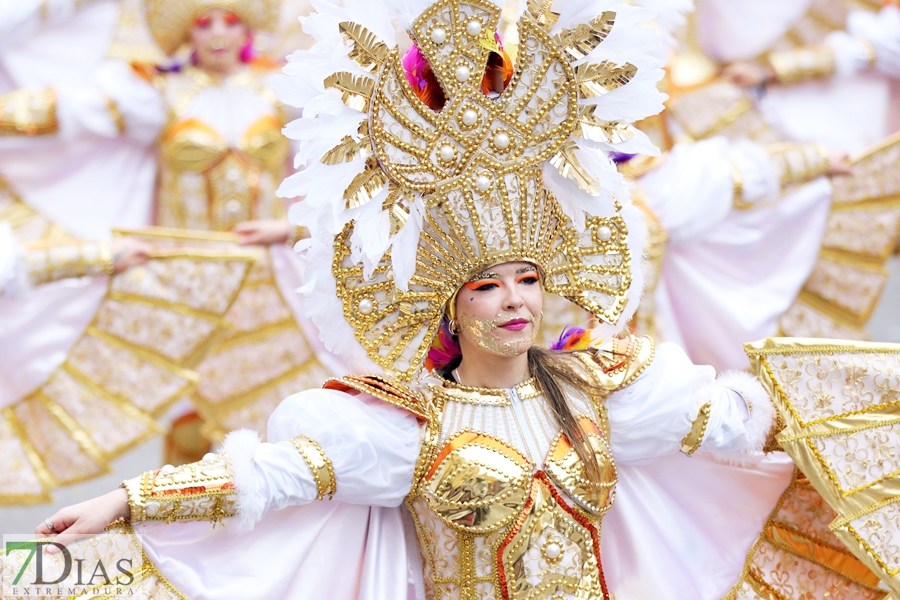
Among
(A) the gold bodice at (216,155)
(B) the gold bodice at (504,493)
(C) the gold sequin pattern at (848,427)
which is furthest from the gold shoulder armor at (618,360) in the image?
(A) the gold bodice at (216,155)

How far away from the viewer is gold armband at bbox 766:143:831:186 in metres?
3.74

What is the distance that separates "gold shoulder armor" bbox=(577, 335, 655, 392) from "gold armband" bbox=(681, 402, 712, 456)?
0.14 metres

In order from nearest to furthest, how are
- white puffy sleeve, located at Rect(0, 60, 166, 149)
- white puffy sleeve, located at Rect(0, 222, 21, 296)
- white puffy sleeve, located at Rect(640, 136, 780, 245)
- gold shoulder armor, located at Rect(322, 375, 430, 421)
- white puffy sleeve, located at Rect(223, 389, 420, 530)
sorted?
1. white puffy sleeve, located at Rect(223, 389, 420, 530)
2. gold shoulder armor, located at Rect(322, 375, 430, 421)
3. white puffy sleeve, located at Rect(0, 222, 21, 296)
4. white puffy sleeve, located at Rect(640, 136, 780, 245)
5. white puffy sleeve, located at Rect(0, 60, 166, 149)

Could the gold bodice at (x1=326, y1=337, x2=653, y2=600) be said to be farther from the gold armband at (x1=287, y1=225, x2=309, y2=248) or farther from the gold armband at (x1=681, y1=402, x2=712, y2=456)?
the gold armband at (x1=287, y1=225, x2=309, y2=248)

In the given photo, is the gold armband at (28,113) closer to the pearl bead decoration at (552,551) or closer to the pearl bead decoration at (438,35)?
the pearl bead decoration at (438,35)

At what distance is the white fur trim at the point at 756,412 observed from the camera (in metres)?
2.24

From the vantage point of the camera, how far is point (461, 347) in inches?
88.4

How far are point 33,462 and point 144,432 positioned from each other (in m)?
0.36

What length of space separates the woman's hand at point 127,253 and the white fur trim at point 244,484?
1672 mm

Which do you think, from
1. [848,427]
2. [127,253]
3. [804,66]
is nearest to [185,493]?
[848,427]

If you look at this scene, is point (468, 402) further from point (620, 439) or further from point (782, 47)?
point (782, 47)

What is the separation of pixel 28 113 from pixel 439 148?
7.93 ft

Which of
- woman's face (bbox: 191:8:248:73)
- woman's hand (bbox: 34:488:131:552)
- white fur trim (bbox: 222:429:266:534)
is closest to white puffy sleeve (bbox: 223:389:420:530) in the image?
white fur trim (bbox: 222:429:266:534)

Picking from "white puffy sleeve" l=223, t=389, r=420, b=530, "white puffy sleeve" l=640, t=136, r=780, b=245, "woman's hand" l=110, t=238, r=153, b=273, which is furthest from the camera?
"white puffy sleeve" l=640, t=136, r=780, b=245
